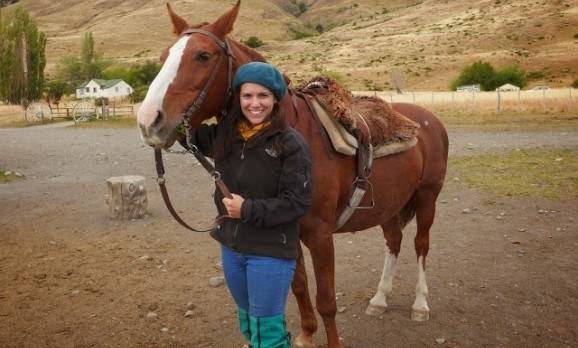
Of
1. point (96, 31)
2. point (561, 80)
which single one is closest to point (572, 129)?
point (561, 80)

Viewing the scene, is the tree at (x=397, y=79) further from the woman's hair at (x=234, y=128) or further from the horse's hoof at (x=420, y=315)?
the woman's hair at (x=234, y=128)

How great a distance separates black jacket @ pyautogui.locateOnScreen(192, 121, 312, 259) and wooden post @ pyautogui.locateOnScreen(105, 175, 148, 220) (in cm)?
571

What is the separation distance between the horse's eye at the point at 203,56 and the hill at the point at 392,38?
53250 mm

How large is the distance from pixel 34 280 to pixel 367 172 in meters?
4.24

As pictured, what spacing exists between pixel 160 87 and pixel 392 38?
9156cm

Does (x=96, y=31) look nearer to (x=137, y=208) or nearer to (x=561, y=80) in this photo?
(x=561, y=80)

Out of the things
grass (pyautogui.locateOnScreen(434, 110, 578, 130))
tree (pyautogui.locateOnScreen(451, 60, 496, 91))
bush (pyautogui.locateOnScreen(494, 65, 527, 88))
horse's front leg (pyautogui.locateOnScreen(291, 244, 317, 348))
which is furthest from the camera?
tree (pyautogui.locateOnScreen(451, 60, 496, 91))

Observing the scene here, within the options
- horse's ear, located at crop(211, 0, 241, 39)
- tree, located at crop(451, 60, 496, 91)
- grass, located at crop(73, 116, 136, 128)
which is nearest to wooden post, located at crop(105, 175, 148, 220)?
horse's ear, located at crop(211, 0, 241, 39)

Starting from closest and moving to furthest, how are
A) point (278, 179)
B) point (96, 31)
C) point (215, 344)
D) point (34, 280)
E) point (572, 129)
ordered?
point (278, 179)
point (215, 344)
point (34, 280)
point (572, 129)
point (96, 31)

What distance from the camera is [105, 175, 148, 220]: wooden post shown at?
25.9 feet

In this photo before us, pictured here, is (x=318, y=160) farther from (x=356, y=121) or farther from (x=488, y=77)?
(x=488, y=77)

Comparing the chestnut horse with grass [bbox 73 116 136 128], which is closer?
the chestnut horse

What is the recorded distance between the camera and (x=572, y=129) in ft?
60.7

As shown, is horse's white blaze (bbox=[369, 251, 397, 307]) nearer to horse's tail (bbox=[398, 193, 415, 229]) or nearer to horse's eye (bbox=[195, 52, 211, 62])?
horse's tail (bbox=[398, 193, 415, 229])
